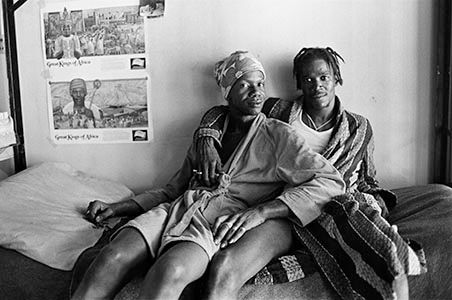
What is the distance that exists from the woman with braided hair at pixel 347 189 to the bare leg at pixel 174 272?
0.18 m

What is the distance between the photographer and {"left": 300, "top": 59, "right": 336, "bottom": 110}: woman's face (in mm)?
1743

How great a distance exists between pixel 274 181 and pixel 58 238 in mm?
736

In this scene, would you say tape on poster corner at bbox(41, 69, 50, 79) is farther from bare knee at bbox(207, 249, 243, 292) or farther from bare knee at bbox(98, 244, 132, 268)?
bare knee at bbox(207, 249, 243, 292)

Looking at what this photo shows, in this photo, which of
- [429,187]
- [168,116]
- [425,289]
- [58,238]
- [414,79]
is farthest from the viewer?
[168,116]

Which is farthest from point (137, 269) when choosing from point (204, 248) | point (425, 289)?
point (425, 289)

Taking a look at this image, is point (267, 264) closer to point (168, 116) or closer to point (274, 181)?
point (274, 181)

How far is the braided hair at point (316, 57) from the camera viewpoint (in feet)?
5.79

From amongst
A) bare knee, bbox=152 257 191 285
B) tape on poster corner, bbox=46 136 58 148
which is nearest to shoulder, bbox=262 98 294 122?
bare knee, bbox=152 257 191 285

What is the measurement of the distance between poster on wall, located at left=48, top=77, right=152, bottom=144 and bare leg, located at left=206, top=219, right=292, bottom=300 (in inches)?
35.5

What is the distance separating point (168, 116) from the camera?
2.08m

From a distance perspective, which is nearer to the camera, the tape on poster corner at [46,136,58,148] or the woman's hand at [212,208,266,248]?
the woman's hand at [212,208,266,248]

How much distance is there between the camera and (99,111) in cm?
212

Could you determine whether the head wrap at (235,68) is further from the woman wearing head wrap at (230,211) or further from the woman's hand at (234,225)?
the woman's hand at (234,225)

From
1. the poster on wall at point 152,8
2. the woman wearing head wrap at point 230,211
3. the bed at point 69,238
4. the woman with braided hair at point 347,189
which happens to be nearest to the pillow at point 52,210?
the bed at point 69,238
